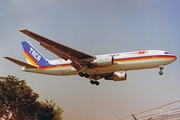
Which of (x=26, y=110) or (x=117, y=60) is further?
(x=26, y=110)

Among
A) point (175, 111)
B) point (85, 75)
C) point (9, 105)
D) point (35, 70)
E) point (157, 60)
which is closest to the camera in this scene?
point (175, 111)

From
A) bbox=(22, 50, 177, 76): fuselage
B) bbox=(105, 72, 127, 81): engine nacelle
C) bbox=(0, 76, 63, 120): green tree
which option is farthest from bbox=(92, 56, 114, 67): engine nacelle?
bbox=(0, 76, 63, 120): green tree

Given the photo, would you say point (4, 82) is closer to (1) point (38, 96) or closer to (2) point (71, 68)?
(1) point (38, 96)

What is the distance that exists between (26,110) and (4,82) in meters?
3.71

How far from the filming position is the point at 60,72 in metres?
23.2

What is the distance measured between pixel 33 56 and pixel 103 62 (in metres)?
10.1

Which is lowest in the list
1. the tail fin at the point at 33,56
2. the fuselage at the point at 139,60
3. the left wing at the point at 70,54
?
the fuselage at the point at 139,60

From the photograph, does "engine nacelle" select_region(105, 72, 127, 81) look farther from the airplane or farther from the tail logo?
the tail logo

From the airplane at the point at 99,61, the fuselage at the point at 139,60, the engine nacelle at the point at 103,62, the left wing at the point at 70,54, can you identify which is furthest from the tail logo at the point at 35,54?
the engine nacelle at the point at 103,62

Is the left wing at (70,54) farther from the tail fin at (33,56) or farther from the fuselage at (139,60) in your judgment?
the tail fin at (33,56)

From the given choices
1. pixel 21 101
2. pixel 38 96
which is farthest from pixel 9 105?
pixel 38 96

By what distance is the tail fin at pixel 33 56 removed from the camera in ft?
85.5

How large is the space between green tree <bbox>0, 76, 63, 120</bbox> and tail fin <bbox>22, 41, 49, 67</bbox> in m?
3.05

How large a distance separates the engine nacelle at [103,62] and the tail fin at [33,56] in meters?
5.75
